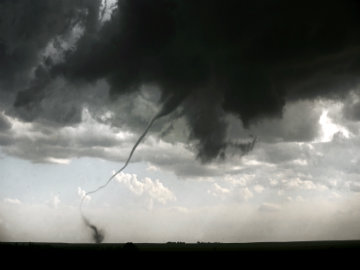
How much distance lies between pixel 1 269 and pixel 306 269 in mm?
44521

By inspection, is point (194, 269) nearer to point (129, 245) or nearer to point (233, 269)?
point (233, 269)

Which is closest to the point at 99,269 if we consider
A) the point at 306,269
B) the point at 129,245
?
the point at 306,269

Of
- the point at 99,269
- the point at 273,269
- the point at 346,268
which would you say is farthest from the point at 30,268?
the point at 346,268

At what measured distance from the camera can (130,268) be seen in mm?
62875

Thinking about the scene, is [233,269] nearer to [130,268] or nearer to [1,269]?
[130,268]

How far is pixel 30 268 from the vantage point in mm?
62219

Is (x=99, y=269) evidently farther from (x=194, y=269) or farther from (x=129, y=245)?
(x=129, y=245)

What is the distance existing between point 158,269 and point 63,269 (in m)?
13.7

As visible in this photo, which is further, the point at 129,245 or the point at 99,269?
the point at 129,245

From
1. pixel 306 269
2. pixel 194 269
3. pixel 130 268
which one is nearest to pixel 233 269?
pixel 194 269

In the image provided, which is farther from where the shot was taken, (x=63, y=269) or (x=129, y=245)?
(x=129, y=245)

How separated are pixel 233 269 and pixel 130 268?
1548 cm

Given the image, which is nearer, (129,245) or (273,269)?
(273,269)

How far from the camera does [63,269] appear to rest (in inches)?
2388
